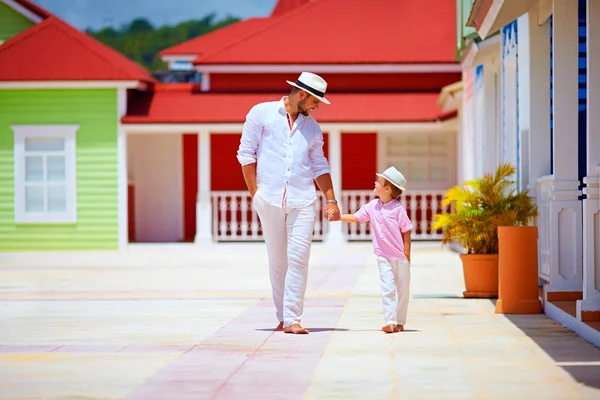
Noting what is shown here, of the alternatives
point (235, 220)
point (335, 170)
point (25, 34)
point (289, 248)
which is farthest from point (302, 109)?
point (25, 34)

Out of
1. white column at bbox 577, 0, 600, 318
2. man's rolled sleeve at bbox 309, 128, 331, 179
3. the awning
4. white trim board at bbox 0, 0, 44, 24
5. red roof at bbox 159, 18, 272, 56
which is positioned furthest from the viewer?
red roof at bbox 159, 18, 272, 56

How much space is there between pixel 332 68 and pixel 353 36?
3.59ft

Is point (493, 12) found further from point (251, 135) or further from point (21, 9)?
point (21, 9)

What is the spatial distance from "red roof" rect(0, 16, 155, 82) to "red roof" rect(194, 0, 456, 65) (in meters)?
1.91

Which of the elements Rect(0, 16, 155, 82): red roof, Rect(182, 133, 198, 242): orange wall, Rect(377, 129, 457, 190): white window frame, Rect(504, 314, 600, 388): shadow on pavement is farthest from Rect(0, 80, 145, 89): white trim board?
Rect(504, 314, 600, 388): shadow on pavement

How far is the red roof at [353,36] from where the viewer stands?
82.8 feet

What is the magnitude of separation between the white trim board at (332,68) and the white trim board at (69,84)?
1.83m

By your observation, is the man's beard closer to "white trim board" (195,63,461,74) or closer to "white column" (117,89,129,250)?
"white column" (117,89,129,250)

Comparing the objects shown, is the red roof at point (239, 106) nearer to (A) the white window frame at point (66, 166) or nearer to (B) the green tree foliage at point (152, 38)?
(A) the white window frame at point (66, 166)

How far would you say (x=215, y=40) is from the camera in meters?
33.4

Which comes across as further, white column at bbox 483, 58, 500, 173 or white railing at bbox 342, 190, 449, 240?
white railing at bbox 342, 190, 449, 240

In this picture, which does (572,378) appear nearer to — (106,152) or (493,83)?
(493,83)

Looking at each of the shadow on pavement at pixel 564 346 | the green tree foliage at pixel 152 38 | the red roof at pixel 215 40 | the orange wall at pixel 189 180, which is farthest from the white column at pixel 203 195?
the green tree foliage at pixel 152 38

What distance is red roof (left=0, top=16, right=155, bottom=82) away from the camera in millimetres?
24000
